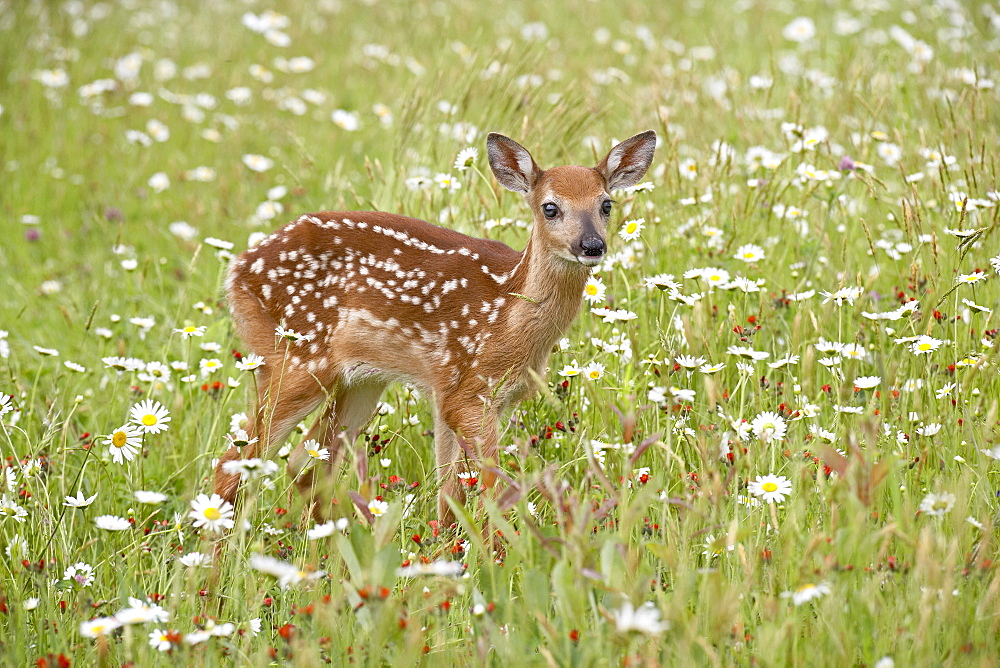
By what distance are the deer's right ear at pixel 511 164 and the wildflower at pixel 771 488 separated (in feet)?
5.38

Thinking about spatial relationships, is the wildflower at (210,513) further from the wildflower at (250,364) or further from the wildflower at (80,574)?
A: the wildflower at (250,364)

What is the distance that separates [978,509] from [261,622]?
2012 mm

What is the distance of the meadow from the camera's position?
2.57 metres

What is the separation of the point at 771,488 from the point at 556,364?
55.5 inches

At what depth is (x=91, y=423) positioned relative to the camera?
4488 mm

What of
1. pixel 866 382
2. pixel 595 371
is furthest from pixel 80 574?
pixel 866 382

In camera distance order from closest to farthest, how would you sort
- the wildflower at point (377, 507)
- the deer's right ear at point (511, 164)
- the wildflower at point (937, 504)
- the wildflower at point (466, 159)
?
the wildflower at point (937, 504) → the wildflower at point (377, 507) → the deer's right ear at point (511, 164) → the wildflower at point (466, 159)

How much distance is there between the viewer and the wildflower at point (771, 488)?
310cm

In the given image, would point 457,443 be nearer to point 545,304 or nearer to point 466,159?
point 545,304

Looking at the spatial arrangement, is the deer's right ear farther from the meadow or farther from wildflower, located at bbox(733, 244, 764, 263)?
wildflower, located at bbox(733, 244, 764, 263)

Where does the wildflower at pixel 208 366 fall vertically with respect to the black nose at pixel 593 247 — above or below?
below

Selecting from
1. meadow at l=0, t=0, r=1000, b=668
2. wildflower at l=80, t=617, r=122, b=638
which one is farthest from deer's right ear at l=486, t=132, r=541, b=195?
wildflower at l=80, t=617, r=122, b=638

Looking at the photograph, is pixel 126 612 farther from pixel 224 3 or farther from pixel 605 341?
pixel 224 3

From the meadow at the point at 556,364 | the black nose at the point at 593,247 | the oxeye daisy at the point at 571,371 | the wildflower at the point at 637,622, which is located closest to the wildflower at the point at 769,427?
the meadow at the point at 556,364
